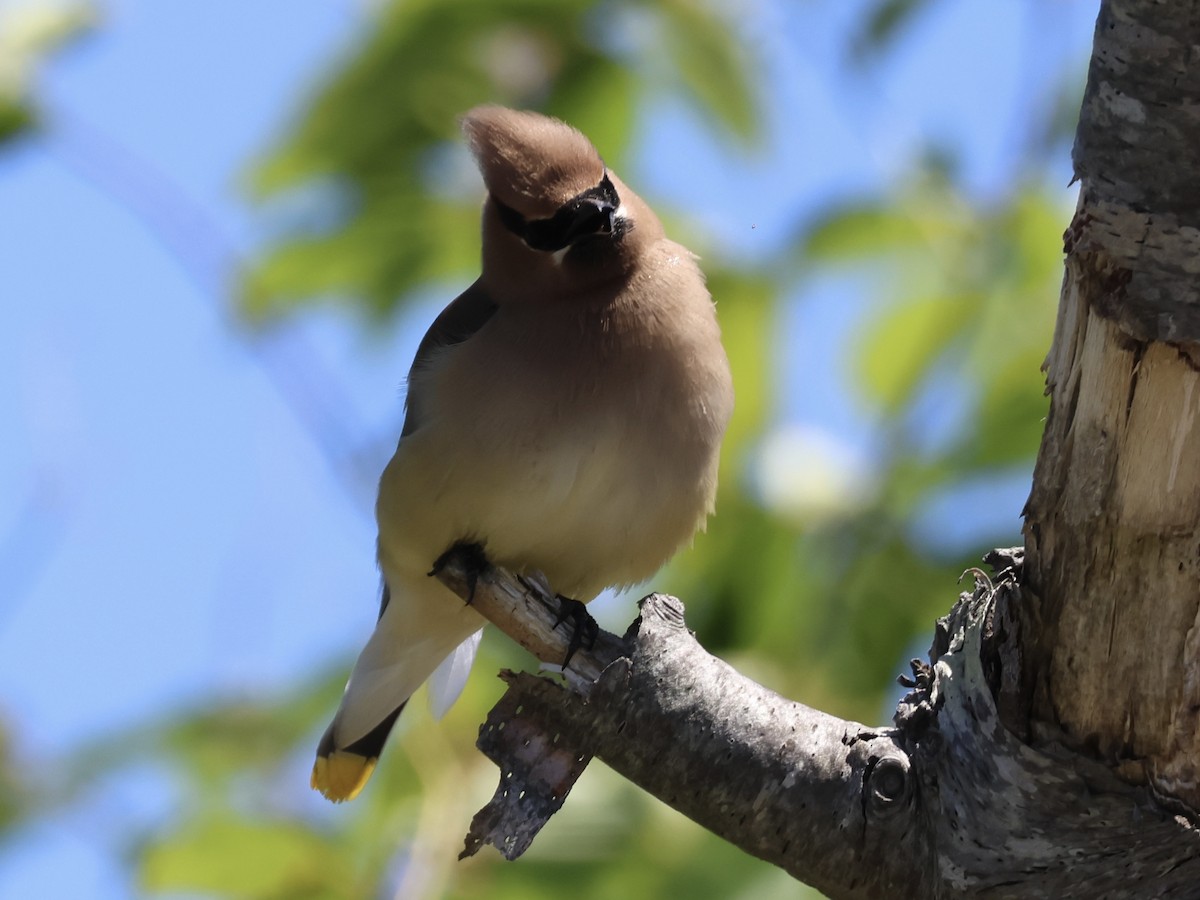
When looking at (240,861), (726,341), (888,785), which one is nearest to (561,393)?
(726,341)

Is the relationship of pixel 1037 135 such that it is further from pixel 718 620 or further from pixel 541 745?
pixel 541 745

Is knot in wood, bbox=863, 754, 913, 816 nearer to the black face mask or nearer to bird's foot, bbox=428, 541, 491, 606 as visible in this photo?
bird's foot, bbox=428, 541, 491, 606

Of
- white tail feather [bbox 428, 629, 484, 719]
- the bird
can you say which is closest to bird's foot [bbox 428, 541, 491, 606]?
the bird

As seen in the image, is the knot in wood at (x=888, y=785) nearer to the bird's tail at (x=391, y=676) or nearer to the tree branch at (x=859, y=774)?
the tree branch at (x=859, y=774)

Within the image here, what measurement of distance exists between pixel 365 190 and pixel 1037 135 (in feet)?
6.03

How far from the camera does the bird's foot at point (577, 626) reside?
3.19 metres

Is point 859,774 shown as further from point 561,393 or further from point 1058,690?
point 561,393

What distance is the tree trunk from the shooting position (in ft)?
8.12

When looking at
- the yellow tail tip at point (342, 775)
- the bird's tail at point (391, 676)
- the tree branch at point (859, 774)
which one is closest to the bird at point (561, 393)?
the bird's tail at point (391, 676)

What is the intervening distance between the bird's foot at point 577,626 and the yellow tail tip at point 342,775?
57.7 inches

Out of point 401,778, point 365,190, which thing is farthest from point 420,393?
point 401,778

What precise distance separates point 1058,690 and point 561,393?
152 centimetres

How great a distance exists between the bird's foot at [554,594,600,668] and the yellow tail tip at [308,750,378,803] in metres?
1.47

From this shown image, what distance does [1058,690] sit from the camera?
2.81 meters
